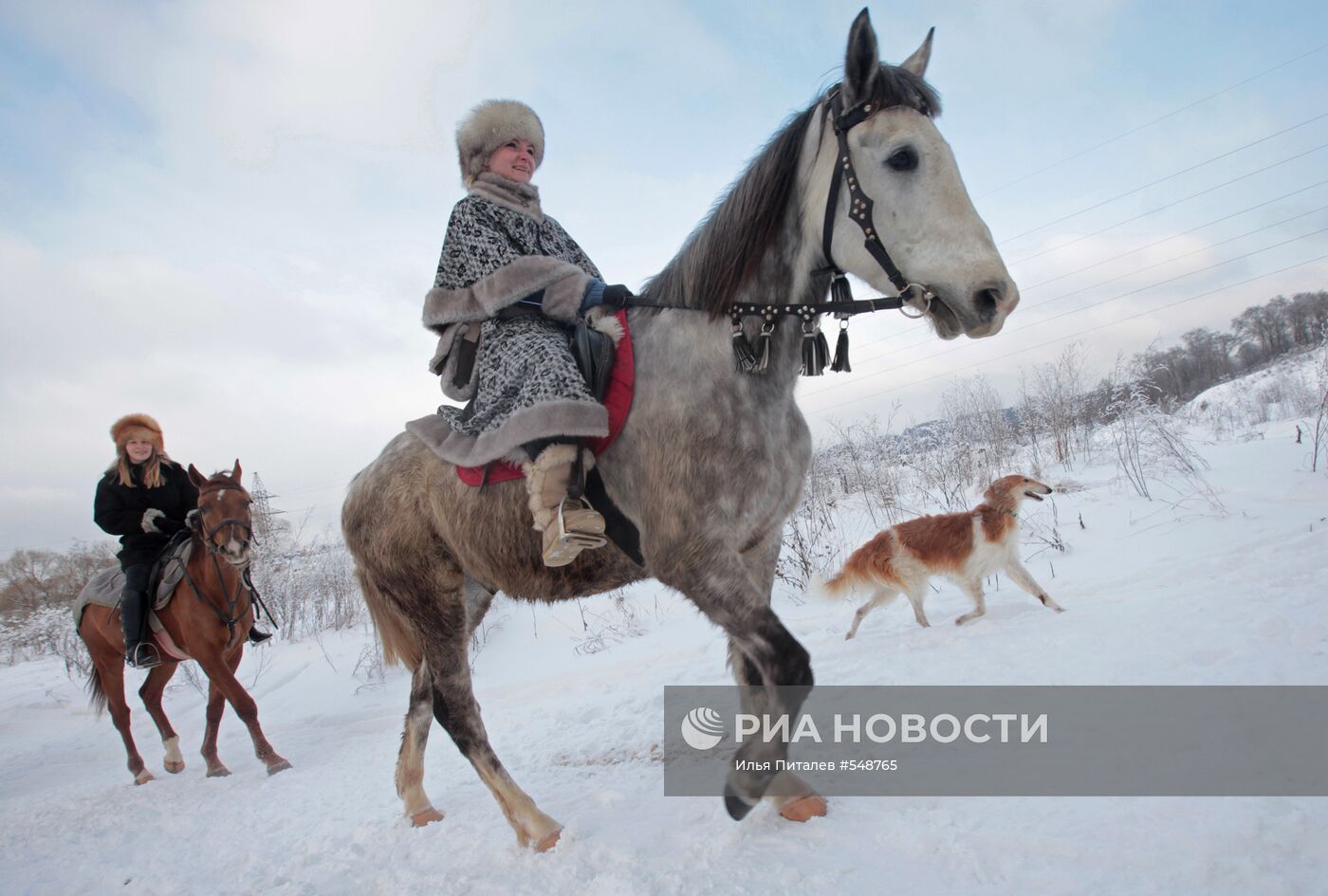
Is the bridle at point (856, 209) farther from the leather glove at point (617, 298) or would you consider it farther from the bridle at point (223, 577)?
the bridle at point (223, 577)

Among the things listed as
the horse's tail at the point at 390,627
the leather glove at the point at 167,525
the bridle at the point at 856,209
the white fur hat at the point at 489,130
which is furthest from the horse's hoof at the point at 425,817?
the leather glove at the point at 167,525

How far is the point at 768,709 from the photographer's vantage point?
2102 millimetres

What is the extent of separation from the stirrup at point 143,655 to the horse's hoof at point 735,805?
5671mm

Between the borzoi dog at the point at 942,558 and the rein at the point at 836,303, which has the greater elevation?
the rein at the point at 836,303

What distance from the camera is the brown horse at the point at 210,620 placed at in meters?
5.13

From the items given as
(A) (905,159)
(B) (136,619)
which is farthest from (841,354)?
(B) (136,619)

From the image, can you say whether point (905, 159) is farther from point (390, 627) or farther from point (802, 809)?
point (390, 627)

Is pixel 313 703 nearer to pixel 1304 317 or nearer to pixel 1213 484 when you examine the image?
pixel 1213 484

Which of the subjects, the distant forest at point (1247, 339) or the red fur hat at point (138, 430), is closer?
the red fur hat at point (138, 430)

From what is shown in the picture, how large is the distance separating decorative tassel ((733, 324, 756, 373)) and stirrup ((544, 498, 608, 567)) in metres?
0.73

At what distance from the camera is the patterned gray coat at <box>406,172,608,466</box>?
2.19m

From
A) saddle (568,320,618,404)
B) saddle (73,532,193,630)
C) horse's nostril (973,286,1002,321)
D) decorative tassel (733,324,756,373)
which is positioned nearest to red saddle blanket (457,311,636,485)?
saddle (568,320,618,404)

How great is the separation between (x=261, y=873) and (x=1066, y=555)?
6805mm

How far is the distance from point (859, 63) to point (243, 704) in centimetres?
593
